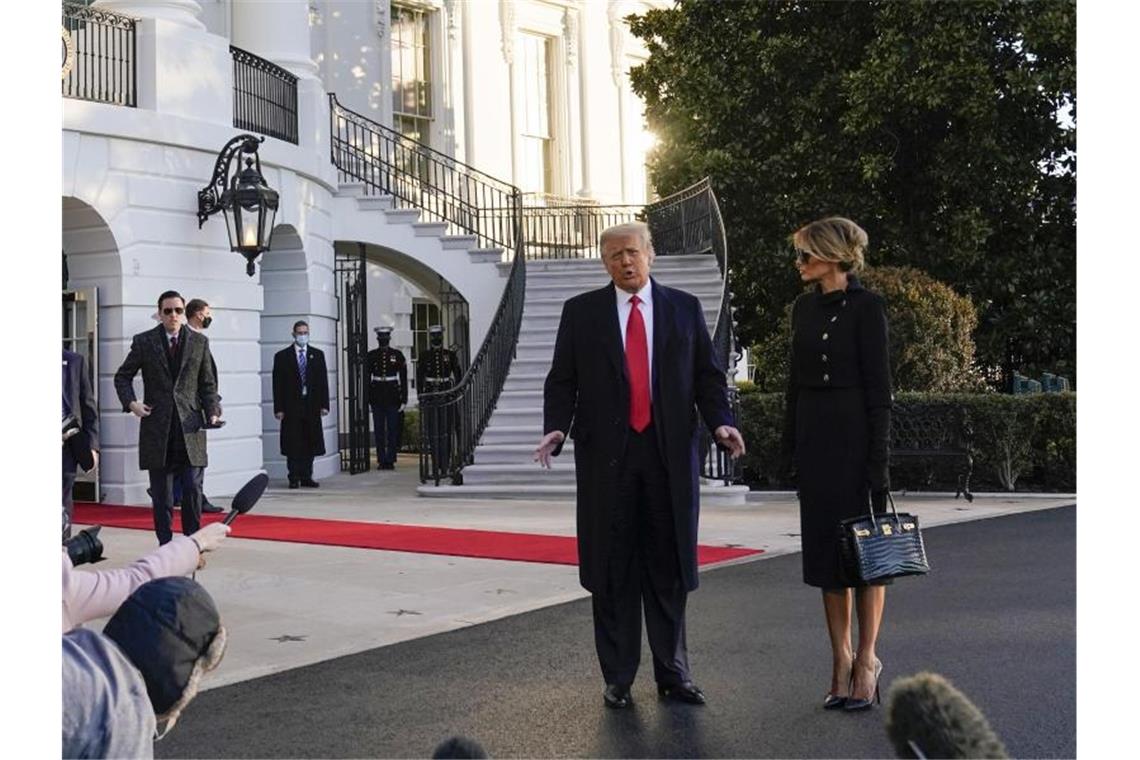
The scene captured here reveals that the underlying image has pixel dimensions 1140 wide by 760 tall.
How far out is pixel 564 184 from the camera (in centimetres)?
2886

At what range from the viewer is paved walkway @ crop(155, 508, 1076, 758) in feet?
16.0

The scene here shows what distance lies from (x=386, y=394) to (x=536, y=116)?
11.6 meters

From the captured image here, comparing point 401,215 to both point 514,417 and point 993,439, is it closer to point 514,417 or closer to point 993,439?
point 514,417

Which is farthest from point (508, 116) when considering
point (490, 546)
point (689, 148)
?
point (490, 546)

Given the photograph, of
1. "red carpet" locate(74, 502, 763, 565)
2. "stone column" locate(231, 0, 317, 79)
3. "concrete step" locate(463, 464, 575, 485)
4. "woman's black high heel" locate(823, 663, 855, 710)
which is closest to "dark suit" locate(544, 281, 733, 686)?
"woman's black high heel" locate(823, 663, 855, 710)

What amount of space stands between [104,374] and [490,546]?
5897mm

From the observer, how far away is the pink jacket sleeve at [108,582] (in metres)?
2.53

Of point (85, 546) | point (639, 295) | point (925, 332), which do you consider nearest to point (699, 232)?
point (925, 332)

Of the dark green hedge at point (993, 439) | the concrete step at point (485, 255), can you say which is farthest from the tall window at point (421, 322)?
the dark green hedge at point (993, 439)

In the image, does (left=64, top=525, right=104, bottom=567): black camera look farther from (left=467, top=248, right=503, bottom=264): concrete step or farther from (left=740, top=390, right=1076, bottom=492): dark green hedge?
(left=467, top=248, right=503, bottom=264): concrete step

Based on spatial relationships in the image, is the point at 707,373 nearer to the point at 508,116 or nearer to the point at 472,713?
the point at 472,713

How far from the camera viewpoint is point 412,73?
25594 millimetres

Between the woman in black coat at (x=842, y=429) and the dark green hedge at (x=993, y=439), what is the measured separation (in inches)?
361

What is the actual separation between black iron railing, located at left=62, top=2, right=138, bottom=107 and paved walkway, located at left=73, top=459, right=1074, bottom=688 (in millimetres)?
4537
